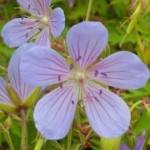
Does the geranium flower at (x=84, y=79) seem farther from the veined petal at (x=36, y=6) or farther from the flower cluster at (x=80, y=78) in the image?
the veined petal at (x=36, y=6)

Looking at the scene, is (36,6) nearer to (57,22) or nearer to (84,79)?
(57,22)

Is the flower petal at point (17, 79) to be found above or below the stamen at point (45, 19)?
below

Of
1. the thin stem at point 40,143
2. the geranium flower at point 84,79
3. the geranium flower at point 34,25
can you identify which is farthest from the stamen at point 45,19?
the thin stem at point 40,143

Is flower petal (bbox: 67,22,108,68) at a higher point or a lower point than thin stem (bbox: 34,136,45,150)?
higher

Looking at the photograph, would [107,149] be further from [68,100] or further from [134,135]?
[134,135]

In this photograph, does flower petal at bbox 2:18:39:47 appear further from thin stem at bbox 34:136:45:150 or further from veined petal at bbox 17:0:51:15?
thin stem at bbox 34:136:45:150

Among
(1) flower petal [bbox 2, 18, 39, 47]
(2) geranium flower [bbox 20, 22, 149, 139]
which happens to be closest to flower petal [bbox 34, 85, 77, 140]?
(2) geranium flower [bbox 20, 22, 149, 139]

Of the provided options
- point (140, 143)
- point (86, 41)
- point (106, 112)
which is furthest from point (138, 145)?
point (86, 41)

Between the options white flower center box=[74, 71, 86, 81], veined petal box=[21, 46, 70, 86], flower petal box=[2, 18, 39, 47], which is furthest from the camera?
flower petal box=[2, 18, 39, 47]
